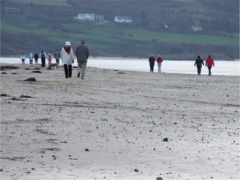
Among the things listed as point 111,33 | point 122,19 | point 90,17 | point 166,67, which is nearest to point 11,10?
point 90,17

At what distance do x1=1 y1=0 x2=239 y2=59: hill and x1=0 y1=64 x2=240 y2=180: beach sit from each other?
5626 inches

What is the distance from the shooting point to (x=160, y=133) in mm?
15531

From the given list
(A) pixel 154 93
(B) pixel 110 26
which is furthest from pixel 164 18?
(A) pixel 154 93

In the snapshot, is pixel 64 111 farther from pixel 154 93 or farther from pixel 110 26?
pixel 110 26

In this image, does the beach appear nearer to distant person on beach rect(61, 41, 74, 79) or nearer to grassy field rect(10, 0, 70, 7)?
distant person on beach rect(61, 41, 74, 79)

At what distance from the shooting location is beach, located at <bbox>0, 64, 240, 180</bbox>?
11.6 metres

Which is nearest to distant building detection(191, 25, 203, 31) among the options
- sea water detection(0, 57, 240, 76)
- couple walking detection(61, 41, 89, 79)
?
sea water detection(0, 57, 240, 76)

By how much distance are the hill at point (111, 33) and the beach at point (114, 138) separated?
142906mm

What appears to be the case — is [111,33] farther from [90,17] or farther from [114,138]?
→ [114,138]

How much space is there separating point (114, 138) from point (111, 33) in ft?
532

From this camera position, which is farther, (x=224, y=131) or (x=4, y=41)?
(x=4, y=41)

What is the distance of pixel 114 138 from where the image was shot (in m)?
14.5

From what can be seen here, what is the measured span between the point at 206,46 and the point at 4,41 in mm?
39798

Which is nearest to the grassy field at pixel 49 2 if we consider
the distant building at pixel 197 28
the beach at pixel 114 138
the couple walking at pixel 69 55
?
the distant building at pixel 197 28
